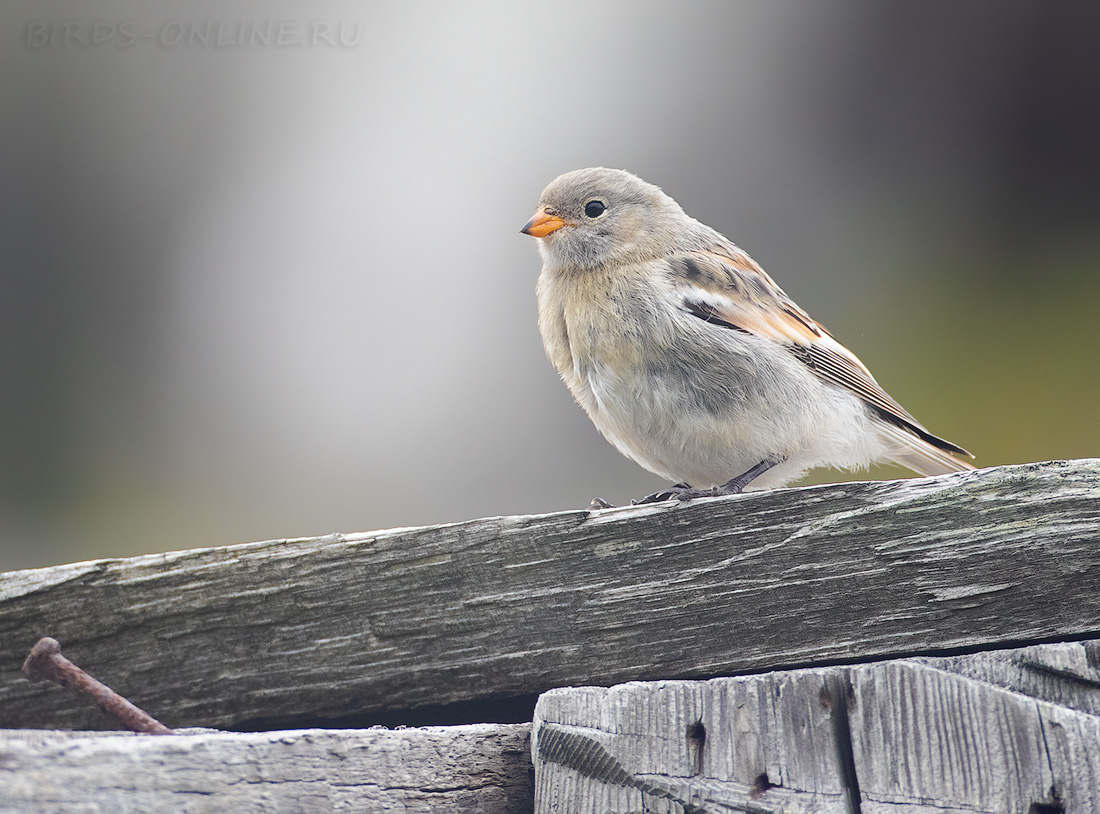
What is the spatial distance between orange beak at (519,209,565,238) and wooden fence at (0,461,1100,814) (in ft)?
7.27

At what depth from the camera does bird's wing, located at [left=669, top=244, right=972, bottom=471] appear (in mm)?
3004

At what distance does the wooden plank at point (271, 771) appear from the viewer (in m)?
1.17

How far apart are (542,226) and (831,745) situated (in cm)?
267

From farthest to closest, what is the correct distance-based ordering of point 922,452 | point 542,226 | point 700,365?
point 542,226, point 922,452, point 700,365

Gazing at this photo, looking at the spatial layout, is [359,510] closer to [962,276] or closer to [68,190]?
[68,190]

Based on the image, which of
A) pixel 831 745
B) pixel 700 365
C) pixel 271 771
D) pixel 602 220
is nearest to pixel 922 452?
pixel 700 365

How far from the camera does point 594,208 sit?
3785mm

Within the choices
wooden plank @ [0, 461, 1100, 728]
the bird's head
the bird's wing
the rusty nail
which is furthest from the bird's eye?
the rusty nail

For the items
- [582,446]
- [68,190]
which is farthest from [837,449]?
[68,190]

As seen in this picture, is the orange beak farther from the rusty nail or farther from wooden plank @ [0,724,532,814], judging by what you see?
the rusty nail

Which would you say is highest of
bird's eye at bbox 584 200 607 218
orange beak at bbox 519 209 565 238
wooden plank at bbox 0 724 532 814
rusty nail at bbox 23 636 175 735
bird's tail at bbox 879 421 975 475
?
bird's eye at bbox 584 200 607 218

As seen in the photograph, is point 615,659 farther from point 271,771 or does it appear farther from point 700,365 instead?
point 700,365

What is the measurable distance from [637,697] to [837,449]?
6.18 ft

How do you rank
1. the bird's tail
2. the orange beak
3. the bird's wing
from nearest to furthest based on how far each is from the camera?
the bird's wing, the bird's tail, the orange beak
